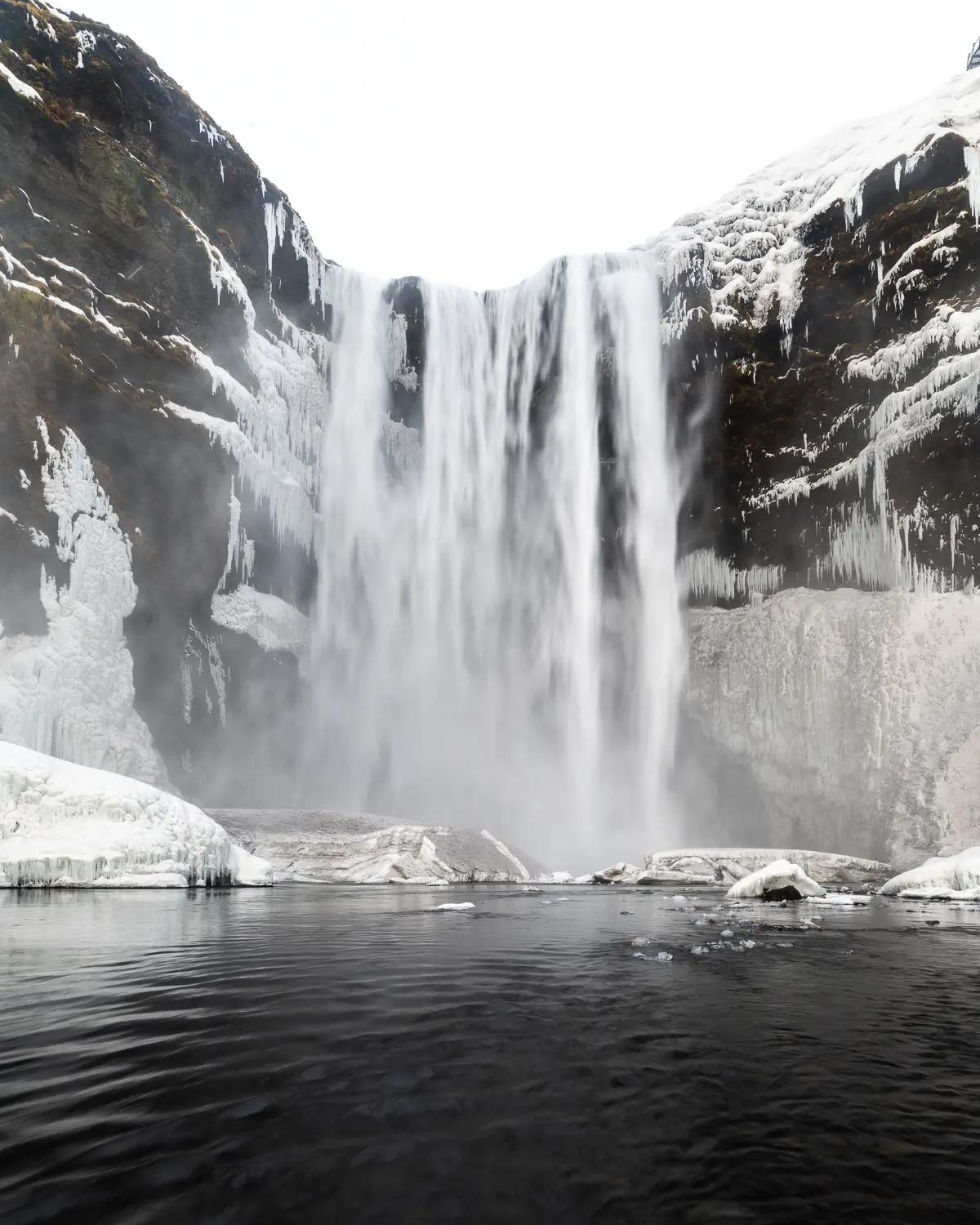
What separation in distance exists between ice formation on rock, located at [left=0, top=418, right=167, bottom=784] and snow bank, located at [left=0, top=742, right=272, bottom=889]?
9.23 meters

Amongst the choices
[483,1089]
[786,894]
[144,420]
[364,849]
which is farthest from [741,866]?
[144,420]

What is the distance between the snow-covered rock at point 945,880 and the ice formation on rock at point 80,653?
2837cm

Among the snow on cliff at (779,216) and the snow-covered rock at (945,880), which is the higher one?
the snow on cliff at (779,216)

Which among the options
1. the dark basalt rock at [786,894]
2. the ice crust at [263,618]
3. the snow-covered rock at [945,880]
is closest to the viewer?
the dark basalt rock at [786,894]

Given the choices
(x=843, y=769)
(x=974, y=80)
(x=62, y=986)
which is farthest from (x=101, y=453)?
(x=974, y=80)

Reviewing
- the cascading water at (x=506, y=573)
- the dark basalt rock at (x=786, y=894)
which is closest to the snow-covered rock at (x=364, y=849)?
the cascading water at (x=506, y=573)

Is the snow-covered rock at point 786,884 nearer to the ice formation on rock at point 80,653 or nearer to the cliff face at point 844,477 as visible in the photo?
the cliff face at point 844,477

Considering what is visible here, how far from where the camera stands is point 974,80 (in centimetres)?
3062

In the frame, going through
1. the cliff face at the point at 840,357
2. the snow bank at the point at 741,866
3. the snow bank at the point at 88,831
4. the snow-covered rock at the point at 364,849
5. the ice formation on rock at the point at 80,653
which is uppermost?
the cliff face at the point at 840,357

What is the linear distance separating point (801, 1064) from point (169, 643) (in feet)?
108

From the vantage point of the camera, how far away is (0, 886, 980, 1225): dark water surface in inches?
85.4

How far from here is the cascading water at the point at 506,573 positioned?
39.6m

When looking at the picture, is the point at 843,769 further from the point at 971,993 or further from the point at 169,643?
the point at 169,643

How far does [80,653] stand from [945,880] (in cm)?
3115
